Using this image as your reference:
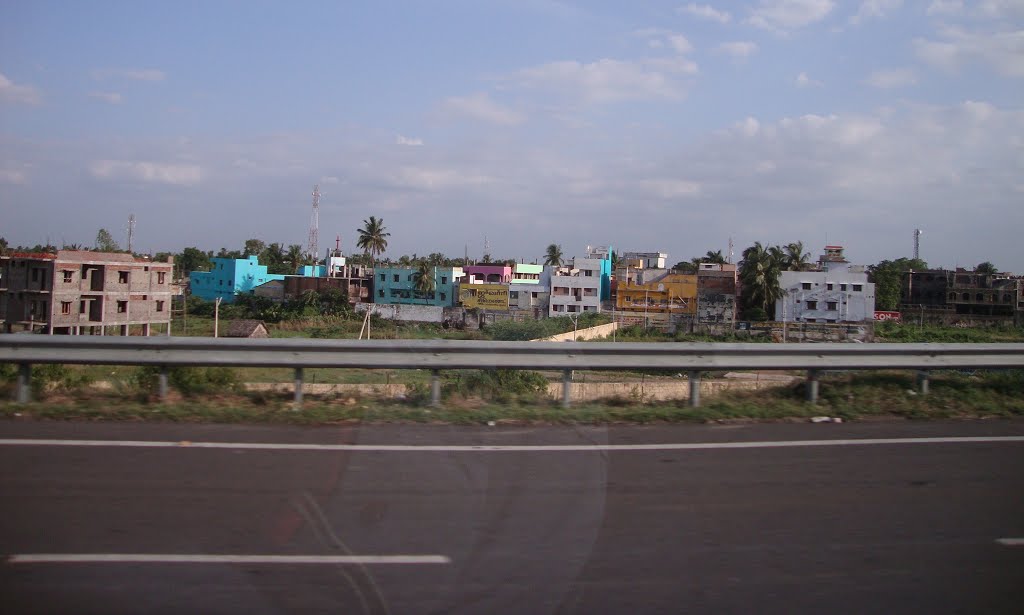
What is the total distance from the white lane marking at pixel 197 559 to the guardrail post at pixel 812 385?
6447mm

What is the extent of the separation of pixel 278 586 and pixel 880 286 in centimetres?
5909

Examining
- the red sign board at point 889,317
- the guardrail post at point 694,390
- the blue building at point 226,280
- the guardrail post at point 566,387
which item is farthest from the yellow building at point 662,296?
the guardrail post at point 566,387

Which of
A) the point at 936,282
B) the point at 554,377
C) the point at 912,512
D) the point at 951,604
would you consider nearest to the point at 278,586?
the point at 951,604

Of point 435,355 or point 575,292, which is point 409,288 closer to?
point 575,292

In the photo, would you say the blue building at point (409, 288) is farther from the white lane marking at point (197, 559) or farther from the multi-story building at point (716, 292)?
the white lane marking at point (197, 559)

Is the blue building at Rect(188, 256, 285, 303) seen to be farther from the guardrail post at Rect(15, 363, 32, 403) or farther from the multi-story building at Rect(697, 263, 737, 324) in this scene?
→ the guardrail post at Rect(15, 363, 32, 403)

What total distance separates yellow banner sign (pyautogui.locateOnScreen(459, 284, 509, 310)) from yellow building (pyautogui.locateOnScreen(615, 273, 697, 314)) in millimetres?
10416

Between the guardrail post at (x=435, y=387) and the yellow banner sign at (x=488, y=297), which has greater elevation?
the yellow banner sign at (x=488, y=297)

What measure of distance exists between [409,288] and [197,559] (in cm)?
7417

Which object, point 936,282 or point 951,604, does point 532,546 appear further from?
point 936,282

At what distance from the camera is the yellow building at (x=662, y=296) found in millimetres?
66688

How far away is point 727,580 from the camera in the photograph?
4.42 metres

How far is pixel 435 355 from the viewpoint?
899 cm

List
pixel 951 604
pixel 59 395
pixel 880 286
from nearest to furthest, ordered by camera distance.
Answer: pixel 951 604 → pixel 59 395 → pixel 880 286
